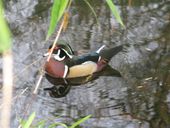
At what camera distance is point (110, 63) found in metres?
4.88

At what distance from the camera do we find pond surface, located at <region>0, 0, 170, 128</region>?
3881 mm

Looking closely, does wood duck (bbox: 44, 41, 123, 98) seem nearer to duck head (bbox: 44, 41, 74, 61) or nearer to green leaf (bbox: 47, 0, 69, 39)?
duck head (bbox: 44, 41, 74, 61)

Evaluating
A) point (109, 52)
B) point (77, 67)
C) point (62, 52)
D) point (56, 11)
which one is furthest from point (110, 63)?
point (56, 11)

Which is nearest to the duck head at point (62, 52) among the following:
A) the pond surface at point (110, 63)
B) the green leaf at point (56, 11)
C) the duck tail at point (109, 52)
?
the pond surface at point (110, 63)

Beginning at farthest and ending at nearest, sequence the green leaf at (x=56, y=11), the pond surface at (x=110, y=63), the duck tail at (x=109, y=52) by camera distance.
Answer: the duck tail at (x=109, y=52) → the pond surface at (x=110, y=63) → the green leaf at (x=56, y=11)

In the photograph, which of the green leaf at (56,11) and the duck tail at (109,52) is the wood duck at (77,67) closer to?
the duck tail at (109,52)

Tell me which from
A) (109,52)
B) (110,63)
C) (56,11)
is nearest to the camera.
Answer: (56,11)

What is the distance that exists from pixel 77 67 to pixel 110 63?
1.15 feet

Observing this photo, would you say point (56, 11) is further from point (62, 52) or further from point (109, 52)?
point (62, 52)

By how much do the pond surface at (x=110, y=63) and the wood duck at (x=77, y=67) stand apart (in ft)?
0.33

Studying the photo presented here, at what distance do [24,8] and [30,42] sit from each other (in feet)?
2.71

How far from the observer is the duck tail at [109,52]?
4672mm

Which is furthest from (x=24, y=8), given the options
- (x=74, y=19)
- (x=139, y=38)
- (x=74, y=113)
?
(x=74, y=113)

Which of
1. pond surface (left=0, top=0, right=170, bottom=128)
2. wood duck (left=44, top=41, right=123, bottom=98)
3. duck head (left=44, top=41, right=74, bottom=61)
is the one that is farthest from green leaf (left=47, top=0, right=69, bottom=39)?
wood duck (left=44, top=41, right=123, bottom=98)
